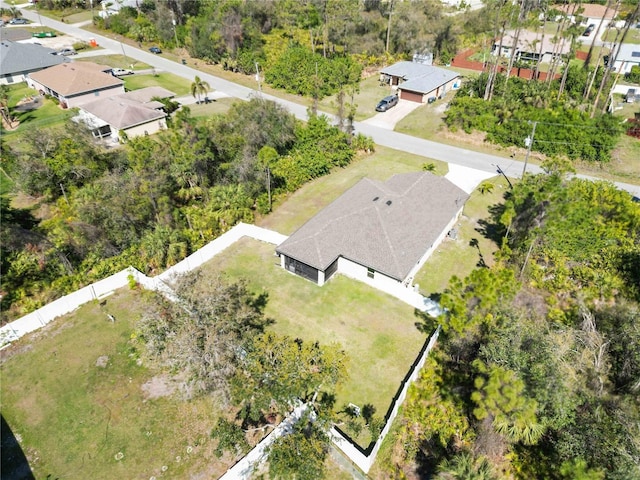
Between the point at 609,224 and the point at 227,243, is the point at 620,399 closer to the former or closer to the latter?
the point at 609,224

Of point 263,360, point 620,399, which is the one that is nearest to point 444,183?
point 620,399

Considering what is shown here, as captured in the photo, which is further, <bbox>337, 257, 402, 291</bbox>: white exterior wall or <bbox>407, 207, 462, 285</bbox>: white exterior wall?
<bbox>407, 207, 462, 285</bbox>: white exterior wall

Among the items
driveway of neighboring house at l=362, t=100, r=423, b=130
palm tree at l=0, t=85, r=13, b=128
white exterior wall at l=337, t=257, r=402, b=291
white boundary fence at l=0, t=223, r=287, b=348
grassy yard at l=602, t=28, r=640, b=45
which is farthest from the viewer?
grassy yard at l=602, t=28, r=640, b=45

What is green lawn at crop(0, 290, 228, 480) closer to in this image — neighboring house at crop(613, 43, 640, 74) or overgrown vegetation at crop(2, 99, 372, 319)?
overgrown vegetation at crop(2, 99, 372, 319)

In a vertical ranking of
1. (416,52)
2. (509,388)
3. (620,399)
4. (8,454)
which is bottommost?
(8,454)

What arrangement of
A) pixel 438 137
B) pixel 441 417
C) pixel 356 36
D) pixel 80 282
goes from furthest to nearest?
pixel 356 36 < pixel 438 137 < pixel 80 282 < pixel 441 417

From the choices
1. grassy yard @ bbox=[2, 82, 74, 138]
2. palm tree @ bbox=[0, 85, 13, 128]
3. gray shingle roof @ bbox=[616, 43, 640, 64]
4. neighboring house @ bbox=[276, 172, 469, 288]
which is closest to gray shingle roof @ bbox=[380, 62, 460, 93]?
gray shingle roof @ bbox=[616, 43, 640, 64]
